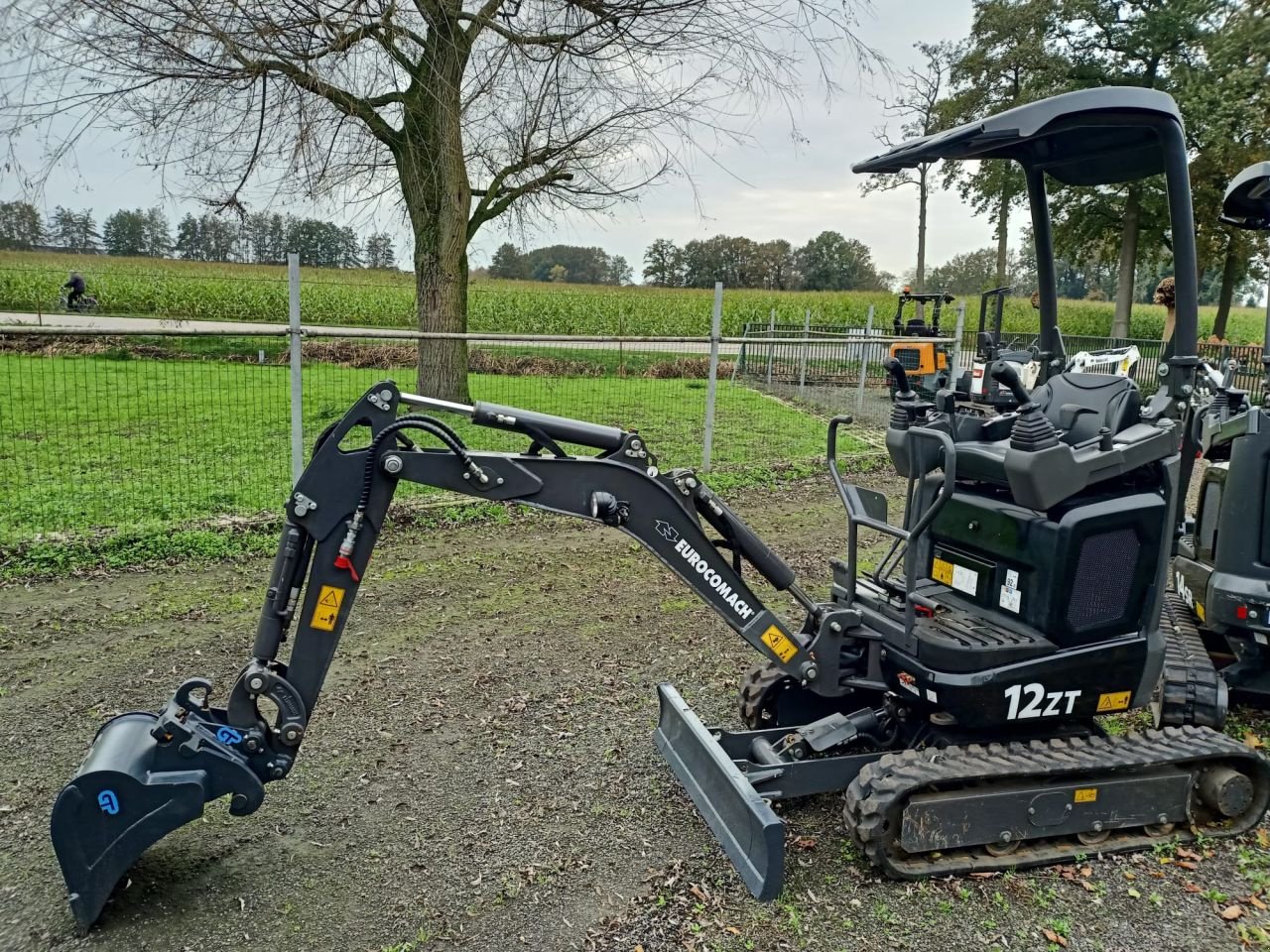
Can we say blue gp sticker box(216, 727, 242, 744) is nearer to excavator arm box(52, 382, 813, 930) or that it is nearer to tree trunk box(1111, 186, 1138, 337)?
excavator arm box(52, 382, 813, 930)

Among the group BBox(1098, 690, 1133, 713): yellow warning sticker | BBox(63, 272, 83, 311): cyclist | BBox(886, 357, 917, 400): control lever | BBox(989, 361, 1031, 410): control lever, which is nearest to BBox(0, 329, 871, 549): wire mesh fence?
BBox(63, 272, 83, 311): cyclist

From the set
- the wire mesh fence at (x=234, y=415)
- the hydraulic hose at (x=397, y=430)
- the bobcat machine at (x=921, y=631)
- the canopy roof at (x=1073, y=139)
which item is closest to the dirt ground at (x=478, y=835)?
the bobcat machine at (x=921, y=631)

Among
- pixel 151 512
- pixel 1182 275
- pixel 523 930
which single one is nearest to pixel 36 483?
pixel 151 512

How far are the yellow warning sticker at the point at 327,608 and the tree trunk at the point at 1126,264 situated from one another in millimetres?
26846

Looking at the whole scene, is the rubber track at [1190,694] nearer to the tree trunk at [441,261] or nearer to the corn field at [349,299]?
the tree trunk at [441,261]

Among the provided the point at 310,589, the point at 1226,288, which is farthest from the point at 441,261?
the point at 1226,288

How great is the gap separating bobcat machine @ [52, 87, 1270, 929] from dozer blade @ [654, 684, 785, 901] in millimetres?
13

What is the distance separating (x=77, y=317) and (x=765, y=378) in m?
12.5

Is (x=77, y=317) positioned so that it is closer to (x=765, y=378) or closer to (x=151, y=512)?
(x=151, y=512)

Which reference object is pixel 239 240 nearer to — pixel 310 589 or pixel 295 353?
pixel 295 353

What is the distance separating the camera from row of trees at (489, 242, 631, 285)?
18230 mm

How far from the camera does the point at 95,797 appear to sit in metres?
3.11

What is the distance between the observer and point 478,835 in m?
3.76

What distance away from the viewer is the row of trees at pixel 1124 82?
2403 centimetres
